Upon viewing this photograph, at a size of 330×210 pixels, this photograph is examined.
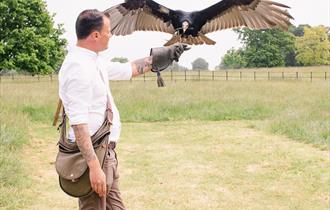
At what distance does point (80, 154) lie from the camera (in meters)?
2.59

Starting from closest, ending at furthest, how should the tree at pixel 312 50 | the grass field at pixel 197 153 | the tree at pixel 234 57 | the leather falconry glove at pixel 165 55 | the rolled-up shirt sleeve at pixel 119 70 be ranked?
the leather falconry glove at pixel 165 55, the rolled-up shirt sleeve at pixel 119 70, the grass field at pixel 197 153, the tree at pixel 234 57, the tree at pixel 312 50

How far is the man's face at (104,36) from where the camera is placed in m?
2.57

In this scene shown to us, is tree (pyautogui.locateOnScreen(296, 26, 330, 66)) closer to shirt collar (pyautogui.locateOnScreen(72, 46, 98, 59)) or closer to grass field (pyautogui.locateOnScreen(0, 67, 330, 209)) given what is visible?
grass field (pyautogui.locateOnScreen(0, 67, 330, 209))

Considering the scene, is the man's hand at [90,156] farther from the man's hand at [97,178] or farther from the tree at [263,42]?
the tree at [263,42]

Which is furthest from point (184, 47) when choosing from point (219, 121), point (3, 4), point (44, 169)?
point (3, 4)

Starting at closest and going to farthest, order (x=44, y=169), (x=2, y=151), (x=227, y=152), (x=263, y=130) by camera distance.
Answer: (x=2, y=151) < (x=44, y=169) < (x=227, y=152) < (x=263, y=130)

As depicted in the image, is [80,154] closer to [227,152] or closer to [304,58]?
[227,152]

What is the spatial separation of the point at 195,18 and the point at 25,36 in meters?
18.2

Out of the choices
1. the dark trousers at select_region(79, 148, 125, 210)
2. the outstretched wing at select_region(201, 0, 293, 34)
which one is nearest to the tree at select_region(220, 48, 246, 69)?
the outstretched wing at select_region(201, 0, 293, 34)

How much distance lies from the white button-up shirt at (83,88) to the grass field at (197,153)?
302cm

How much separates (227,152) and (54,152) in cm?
345

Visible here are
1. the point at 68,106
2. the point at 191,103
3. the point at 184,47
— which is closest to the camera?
the point at 68,106

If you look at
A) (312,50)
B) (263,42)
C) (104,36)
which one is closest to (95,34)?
(104,36)

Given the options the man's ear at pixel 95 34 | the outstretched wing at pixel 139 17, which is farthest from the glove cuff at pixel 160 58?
the man's ear at pixel 95 34
